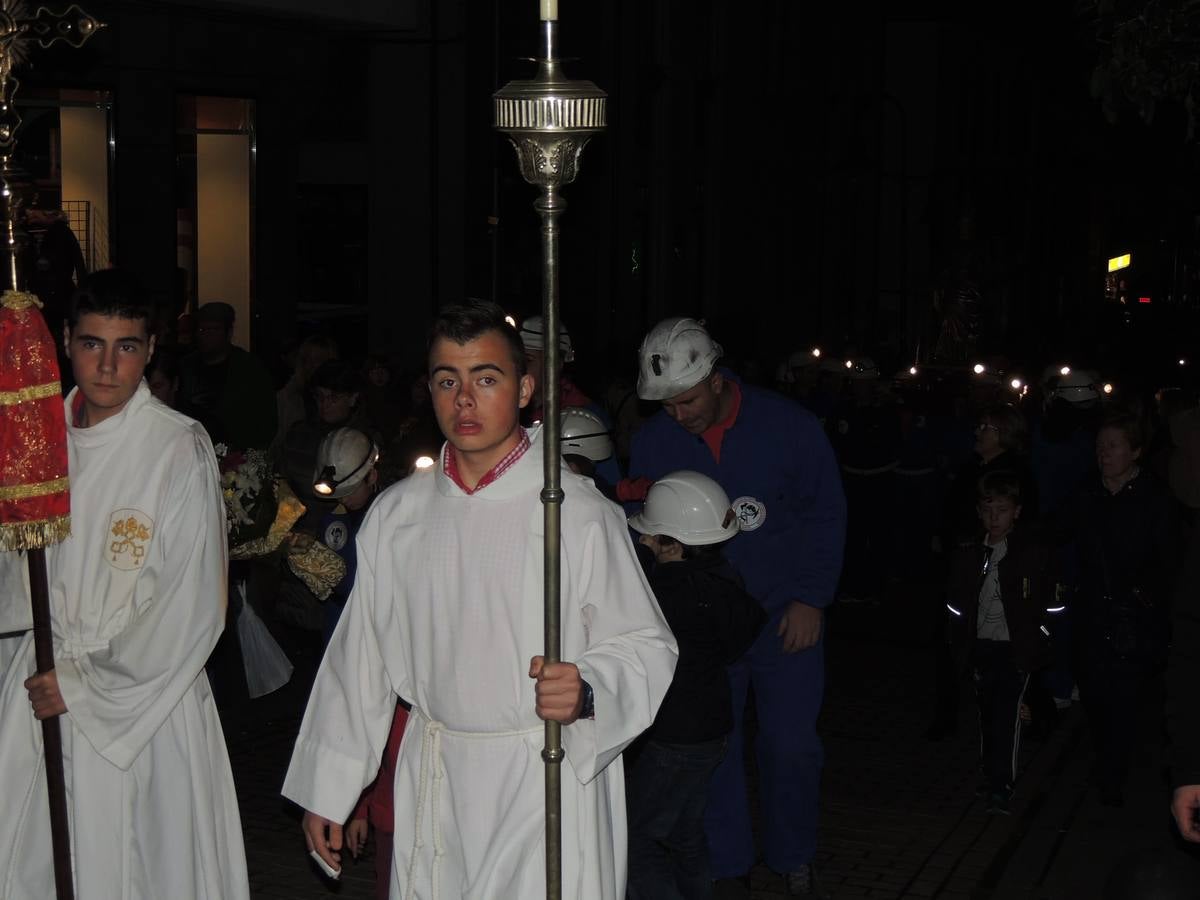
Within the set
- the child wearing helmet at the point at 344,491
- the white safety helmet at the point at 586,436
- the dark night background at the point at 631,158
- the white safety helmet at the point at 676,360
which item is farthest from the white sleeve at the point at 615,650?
the dark night background at the point at 631,158

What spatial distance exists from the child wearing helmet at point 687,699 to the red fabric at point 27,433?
7.04ft

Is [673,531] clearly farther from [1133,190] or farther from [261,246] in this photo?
[1133,190]

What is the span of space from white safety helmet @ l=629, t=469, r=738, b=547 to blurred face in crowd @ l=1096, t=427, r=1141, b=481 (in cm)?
313

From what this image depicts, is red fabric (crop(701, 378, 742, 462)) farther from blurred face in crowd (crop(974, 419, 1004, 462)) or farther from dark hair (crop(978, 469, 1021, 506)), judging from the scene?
blurred face in crowd (crop(974, 419, 1004, 462))

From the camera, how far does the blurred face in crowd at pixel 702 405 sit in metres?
6.97

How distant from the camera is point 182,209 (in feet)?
52.1

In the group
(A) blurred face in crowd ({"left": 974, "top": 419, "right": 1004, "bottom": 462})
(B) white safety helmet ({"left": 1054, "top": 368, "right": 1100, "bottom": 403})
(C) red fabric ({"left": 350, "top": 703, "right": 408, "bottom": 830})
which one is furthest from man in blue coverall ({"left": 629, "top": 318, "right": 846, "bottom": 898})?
(B) white safety helmet ({"left": 1054, "top": 368, "right": 1100, "bottom": 403})

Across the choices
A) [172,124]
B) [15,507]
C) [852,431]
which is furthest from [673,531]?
[172,124]

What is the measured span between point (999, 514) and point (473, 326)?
4974 millimetres

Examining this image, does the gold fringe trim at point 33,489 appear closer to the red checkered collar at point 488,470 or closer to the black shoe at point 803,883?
the red checkered collar at point 488,470

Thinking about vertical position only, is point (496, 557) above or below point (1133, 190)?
below

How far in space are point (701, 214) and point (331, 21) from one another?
39.5 ft

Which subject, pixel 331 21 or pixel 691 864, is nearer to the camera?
pixel 691 864

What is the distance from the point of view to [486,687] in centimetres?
450
